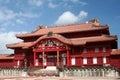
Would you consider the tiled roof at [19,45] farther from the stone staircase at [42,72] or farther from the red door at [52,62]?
the stone staircase at [42,72]

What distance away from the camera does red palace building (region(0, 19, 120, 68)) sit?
4094 centimetres

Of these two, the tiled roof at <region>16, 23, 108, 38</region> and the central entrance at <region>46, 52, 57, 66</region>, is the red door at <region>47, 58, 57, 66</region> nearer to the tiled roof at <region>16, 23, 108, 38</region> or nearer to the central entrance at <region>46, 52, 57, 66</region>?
the central entrance at <region>46, 52, 57, 66</region>

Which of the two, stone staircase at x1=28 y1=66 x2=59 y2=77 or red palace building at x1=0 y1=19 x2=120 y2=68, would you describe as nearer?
stone staircase at x1=28 y1=66 x2=59 y2=77

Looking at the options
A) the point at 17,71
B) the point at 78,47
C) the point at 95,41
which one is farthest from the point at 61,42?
the point at 17,71

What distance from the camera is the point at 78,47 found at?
4316cm

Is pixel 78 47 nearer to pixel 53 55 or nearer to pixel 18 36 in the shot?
pixel 53 55

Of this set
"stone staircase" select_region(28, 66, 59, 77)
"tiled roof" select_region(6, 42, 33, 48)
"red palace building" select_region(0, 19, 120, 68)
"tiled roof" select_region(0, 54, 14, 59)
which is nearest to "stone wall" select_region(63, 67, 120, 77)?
"stone staircase" select_region(28, 66, 59, 77)

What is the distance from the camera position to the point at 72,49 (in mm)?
43656

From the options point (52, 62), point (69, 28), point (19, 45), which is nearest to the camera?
point (52, 62)

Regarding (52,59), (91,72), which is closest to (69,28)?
(52,59)

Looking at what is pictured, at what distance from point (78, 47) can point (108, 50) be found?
221 inches

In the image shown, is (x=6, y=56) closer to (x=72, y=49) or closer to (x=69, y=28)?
(x=69, y=28)

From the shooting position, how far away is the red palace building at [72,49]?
134 ft

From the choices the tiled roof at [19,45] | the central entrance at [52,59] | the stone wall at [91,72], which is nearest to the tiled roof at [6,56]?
the tiled roof at [19,45]
